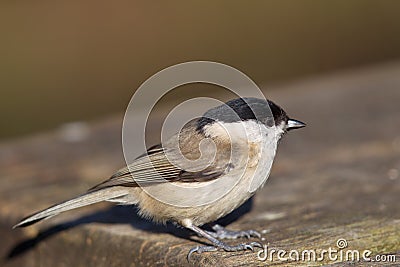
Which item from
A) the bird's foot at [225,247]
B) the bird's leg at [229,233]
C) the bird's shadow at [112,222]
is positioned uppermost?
the bird's shadow at [112,222]

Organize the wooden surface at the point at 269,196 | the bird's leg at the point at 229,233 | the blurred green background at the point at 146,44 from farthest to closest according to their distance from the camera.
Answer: the blurred green background at the point at 146,44
the bird's leg at the point at 229,233
the wooden surface at the point at 269,196

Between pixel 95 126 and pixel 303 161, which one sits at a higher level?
pixel 95 126

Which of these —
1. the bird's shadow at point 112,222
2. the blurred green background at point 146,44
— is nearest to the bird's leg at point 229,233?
the bird's shadow at point 112,222

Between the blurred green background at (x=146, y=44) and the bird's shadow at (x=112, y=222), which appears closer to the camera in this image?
the bird's shadow at (x=112, y=222)

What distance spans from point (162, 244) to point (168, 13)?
8.75 meters

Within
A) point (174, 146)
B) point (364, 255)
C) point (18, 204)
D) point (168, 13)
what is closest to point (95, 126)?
point (18, 204)

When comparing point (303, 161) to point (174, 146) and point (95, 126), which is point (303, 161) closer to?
point (174, 146)

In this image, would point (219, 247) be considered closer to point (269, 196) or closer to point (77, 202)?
point (77, 202)

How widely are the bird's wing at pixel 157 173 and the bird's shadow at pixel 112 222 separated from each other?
0.21 meters

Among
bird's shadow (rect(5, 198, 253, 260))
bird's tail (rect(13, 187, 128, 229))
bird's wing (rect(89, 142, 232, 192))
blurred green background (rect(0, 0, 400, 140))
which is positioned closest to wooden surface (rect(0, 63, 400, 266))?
bird's shadow (rect(5, 198, 253, 260))

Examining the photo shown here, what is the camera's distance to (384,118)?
564 centimetres

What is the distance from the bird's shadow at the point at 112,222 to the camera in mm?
3790

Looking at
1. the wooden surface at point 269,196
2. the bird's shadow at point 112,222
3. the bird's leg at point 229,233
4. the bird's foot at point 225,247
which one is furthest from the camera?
the bird's shadow at point 112,222

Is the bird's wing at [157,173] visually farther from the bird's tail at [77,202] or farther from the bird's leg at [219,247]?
the bird's leg at [219,247]
